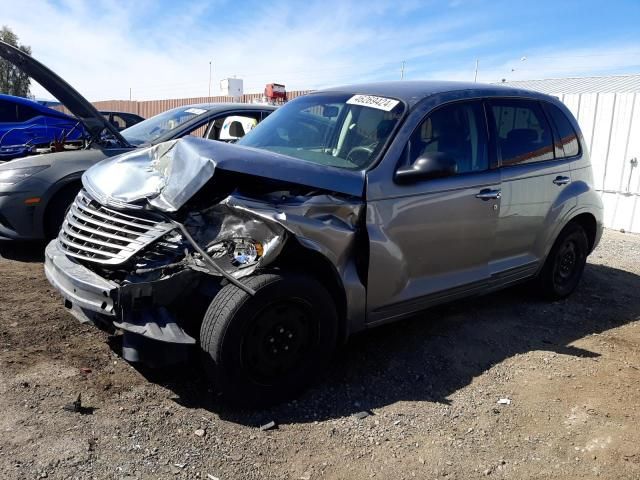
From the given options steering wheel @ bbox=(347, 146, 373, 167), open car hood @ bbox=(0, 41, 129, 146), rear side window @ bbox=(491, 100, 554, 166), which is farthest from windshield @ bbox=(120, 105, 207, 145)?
rear side window @ bbox=(491, 100, 554, 166)

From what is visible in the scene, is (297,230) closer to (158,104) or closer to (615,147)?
(615,147)

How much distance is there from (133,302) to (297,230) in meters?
0.92

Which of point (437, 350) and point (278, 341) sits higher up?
point (278, 341)

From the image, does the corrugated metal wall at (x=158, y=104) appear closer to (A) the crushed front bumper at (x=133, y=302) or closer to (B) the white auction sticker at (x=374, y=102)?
(B) the white auction sticker at (x=374, y=102)

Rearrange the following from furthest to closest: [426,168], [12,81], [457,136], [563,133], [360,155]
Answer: [12,81] → [563,133] → [457,136] → [360,155] → [426,168]

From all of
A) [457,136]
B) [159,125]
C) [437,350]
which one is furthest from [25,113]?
[437,350]

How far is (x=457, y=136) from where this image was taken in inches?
151

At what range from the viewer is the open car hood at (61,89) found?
5133 mm

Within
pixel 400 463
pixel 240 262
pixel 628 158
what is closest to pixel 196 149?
pixel 240 262

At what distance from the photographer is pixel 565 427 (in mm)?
3008

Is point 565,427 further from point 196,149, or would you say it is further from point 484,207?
point 196,149

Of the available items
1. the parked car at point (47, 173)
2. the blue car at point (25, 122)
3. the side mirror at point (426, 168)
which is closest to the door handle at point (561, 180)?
the side mirror at point (426, 168)

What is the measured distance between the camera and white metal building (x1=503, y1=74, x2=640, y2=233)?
866cm

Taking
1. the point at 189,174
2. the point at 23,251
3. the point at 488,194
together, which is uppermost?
the point at 189,174
